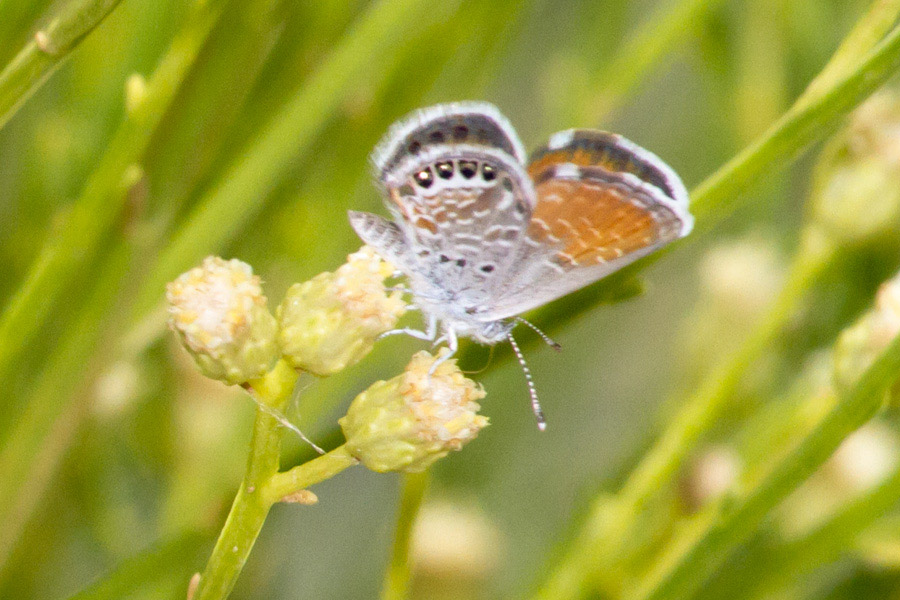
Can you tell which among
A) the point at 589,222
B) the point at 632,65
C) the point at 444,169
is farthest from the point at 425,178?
the point at 632,65

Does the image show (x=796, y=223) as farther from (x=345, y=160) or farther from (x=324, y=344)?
(x=324, y=344)

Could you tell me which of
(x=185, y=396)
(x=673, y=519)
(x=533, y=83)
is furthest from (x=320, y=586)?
(x=533, y=83)

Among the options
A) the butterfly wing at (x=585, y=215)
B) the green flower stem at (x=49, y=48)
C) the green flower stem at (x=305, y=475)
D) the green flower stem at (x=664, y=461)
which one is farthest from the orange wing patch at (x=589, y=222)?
the green flower stem at (x=49, y=48)

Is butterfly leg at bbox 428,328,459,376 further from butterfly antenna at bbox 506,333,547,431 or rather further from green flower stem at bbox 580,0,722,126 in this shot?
green flower stem at bbox 580,0,722,126

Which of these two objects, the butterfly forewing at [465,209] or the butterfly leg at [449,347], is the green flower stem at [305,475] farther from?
the butterfly forewing at [465,209]

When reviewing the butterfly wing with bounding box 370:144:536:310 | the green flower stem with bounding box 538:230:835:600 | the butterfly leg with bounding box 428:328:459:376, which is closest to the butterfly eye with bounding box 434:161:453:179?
the butterfly wing with bounding box 370:144:536:310

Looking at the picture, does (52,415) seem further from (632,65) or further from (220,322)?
(632,65)
